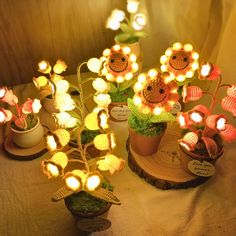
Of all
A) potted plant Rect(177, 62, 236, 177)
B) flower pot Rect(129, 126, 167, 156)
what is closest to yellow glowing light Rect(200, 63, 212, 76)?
potted plant Rect(177, 62, 236, 177)

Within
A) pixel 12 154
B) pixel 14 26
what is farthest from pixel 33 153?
pixel 14 26

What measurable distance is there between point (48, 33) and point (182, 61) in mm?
586

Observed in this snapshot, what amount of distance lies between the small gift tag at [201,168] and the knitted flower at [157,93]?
19cm

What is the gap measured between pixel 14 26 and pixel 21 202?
66 cm

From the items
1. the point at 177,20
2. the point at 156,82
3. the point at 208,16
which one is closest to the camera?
the point at 156,82

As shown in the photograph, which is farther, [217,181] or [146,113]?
[217,181]

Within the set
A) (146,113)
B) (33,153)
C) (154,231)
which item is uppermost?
(146,113)

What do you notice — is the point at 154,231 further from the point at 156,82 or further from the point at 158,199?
the point at 156,82

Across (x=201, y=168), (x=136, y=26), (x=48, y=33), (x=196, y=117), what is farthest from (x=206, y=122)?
(x=48, y=33)

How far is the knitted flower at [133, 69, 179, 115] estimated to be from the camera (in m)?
0.87

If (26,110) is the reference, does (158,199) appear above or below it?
below

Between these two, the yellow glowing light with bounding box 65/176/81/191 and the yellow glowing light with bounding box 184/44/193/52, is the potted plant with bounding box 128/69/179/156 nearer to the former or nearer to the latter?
the yellow glowing light with bounding box 184/44/193/52

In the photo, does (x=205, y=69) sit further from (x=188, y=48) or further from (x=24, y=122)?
(x=24, y=122)

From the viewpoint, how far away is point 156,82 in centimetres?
87
